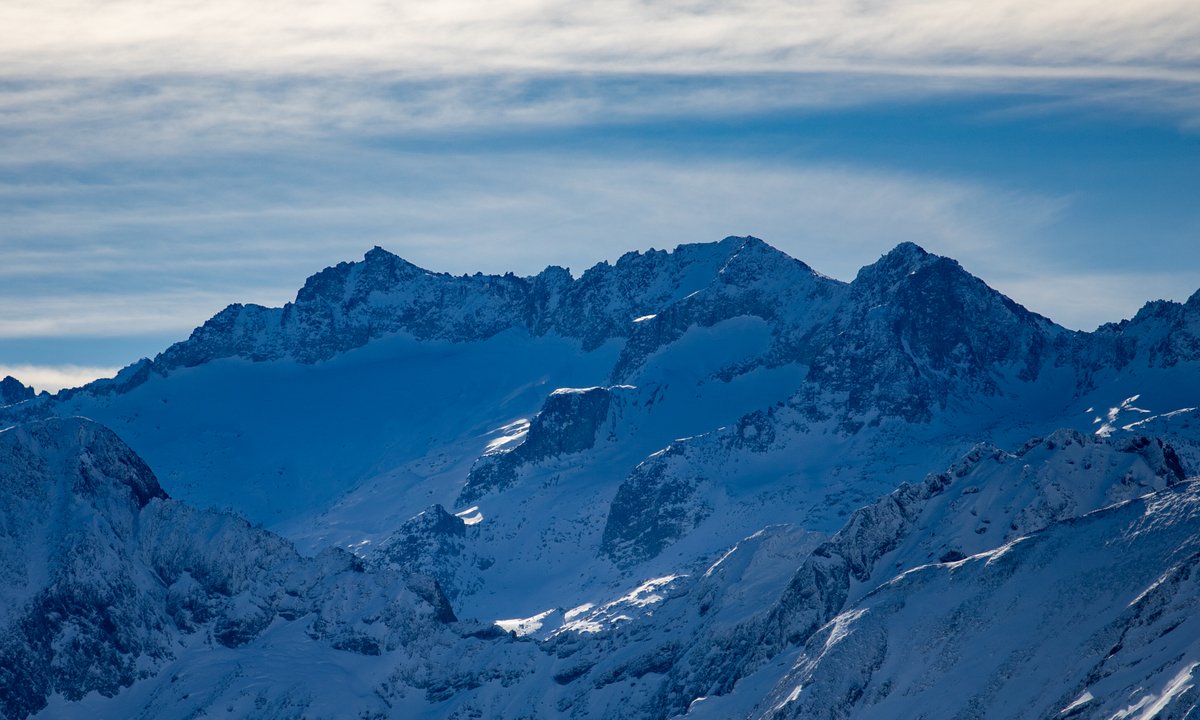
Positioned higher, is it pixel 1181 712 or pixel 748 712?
pixel 1181 712

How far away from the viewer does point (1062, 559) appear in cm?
17425

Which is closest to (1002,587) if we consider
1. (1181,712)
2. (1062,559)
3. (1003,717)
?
(1062,559)

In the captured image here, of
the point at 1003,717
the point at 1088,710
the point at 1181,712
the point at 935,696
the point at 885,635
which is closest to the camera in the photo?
the point at 1181,712

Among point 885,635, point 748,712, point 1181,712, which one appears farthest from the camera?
point 748,712

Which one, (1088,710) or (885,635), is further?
(885,635)

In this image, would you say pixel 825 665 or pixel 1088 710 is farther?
pixel 825 665

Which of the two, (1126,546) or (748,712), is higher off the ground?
(1126,546)

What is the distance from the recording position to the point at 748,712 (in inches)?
7849

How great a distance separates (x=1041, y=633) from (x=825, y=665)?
2168 centimetres

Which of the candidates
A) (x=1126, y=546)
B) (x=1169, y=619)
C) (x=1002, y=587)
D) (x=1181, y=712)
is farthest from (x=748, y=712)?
(x=1181, y=712)

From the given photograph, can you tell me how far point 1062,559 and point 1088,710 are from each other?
2882 centimetres

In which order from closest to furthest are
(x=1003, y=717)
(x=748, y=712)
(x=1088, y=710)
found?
1. (x=1088, y=710)
2. (x=1003, y=717)
3. (x=748, y=712)

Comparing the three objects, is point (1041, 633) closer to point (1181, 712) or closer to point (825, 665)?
point (825, 665)

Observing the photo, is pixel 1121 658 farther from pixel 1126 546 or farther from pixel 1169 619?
pixel 1126 546
